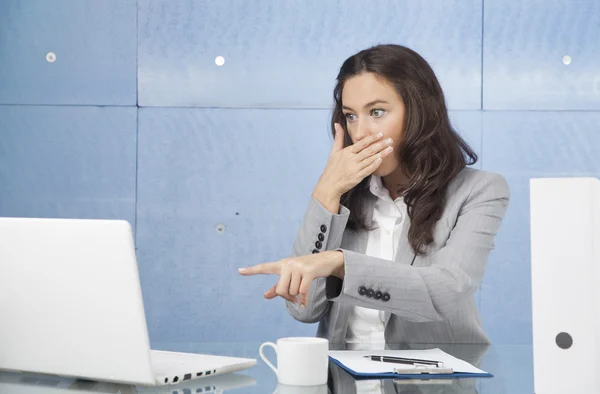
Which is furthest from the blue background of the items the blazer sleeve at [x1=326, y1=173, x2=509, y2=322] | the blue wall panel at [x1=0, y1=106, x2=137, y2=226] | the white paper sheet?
the white paper sheet

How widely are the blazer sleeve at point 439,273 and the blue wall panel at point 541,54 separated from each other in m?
1.67

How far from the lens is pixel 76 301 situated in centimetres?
120

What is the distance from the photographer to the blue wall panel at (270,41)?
356cm

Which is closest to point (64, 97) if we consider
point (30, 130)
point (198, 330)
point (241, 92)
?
point (30, 130)

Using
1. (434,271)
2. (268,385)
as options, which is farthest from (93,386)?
(434,271)

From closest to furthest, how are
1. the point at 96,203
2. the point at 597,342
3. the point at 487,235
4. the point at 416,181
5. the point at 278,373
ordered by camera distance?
the point at 597,342, the point at 278,373, the point at 487,235, the point at 416,181, the point at 96,203

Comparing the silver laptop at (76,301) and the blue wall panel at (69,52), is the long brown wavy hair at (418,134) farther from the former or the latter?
the blue wall panel at (69,52)

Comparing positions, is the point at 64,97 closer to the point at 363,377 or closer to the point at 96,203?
the point at 96,203

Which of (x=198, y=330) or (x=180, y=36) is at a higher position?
(x=180, y=36)

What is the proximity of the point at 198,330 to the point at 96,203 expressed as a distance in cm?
71

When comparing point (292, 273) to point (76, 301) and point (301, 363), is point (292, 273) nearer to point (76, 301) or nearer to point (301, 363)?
point (301, 363)

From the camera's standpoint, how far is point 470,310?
2066 mm

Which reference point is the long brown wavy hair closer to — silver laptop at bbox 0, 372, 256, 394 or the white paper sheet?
the white paper sheet

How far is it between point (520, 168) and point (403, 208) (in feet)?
5.15
